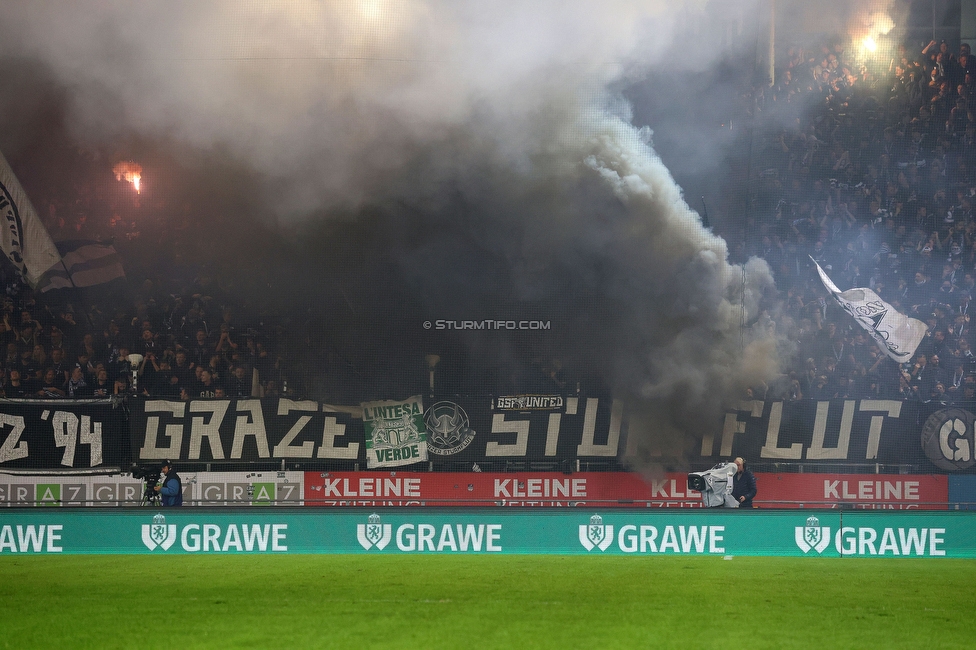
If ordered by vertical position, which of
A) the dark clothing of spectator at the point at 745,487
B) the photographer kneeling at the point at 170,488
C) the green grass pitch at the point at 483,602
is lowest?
the green grass pitch at the point at 483,602

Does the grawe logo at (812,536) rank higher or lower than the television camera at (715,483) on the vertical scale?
lower

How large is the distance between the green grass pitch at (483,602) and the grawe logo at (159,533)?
306 millimetres

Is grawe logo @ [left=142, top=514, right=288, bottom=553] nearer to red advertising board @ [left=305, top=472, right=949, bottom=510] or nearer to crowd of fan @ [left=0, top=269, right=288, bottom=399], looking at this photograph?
red advertising board @ [left=305, top=472, right=949, bottom=510]

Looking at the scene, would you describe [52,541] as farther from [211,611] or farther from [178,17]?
[178,17]

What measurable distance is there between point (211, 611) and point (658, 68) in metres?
8.04

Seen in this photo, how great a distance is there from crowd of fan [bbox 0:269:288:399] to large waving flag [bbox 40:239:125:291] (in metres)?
0.30

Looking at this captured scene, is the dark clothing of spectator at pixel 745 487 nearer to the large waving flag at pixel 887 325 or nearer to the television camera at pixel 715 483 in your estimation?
the television camera at pixel 715 483

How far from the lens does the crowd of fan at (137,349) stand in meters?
10.4

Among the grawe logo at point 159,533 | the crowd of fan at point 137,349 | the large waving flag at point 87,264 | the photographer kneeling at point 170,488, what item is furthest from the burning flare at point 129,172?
the grawe logo at point 159,533

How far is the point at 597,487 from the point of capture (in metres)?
10.0

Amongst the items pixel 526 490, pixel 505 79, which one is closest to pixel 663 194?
pixel 505 79

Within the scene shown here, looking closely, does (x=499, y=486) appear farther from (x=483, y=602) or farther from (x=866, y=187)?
(x=866, y=187)

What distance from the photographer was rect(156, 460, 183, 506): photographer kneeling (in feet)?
30.7

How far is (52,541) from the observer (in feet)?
26.8
